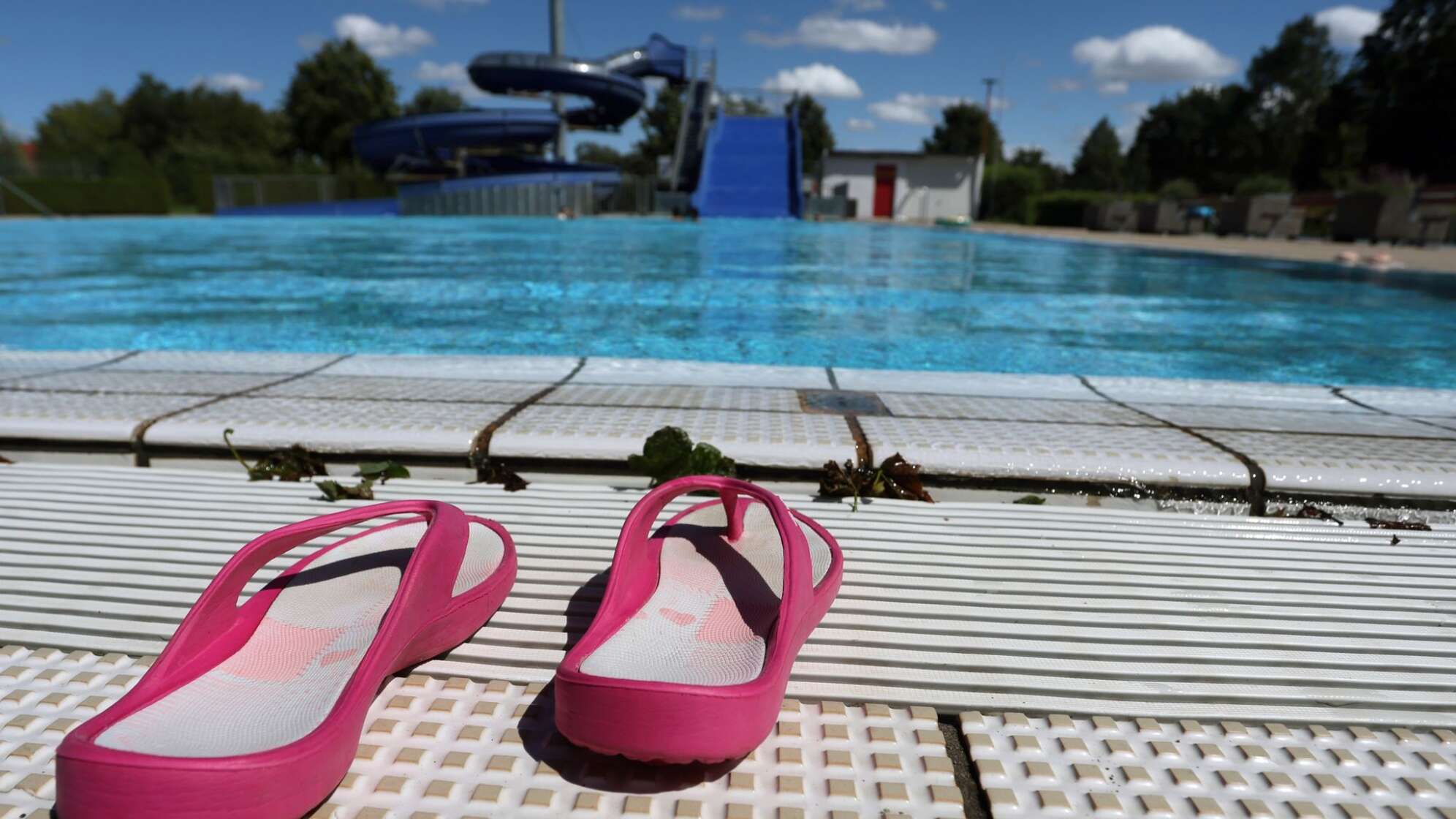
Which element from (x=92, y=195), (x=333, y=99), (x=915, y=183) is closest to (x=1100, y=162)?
(x=915, y=183)

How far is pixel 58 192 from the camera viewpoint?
28500 millimetres

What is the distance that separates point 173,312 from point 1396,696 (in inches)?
343

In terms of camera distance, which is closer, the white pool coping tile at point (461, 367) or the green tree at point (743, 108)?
the white pool coping tile at point (461, 367)

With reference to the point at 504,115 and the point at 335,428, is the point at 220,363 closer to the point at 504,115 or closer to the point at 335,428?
the point at 335,428

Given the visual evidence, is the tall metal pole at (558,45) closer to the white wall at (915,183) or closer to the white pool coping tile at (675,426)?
the white wall at (915,183)

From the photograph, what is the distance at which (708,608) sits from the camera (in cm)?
130

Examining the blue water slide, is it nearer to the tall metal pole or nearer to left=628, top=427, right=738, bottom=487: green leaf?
the tall metal pole

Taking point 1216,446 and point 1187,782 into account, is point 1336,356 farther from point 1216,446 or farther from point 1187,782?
point 1187,782

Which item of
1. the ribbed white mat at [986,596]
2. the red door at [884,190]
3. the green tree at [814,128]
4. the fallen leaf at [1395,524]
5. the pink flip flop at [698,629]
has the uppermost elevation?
the green tree at [814,128]

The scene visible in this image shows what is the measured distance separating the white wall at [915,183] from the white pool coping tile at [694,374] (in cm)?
3042

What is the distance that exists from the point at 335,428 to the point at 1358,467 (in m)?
2.47

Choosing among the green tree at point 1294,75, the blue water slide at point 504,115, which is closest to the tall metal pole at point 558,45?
the blue water slide at point 504,115

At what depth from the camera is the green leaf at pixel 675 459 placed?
6.15 feet

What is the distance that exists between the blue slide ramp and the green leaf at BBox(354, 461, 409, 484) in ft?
74.4
